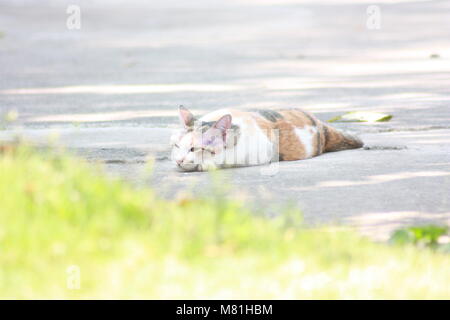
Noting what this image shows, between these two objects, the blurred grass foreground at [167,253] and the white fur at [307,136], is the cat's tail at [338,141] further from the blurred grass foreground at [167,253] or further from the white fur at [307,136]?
the blurred grass foreground at [167,253]

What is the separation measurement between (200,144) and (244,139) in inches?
13.5

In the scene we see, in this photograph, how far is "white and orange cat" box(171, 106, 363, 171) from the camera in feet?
22.8

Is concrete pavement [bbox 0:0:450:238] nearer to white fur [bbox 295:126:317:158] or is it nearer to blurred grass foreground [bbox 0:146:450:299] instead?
white fur [bbox 295:126:317:158]

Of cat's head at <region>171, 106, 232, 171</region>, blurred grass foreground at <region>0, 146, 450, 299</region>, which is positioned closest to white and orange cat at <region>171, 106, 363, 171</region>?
cat's head at <region>171, 106, 232, 171</region>

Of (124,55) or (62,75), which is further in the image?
(124,55)

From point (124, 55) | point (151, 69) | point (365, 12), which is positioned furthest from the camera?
point (365, 12)

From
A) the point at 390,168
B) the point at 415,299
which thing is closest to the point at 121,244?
the point at 415,299

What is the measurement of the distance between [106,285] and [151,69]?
10.0m

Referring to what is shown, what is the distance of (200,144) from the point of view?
22.7 ft

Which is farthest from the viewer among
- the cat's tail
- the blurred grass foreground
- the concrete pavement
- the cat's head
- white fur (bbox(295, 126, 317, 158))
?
the cat's tail

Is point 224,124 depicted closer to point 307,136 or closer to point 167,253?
point 307,136

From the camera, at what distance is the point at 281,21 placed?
19516 millimetres
